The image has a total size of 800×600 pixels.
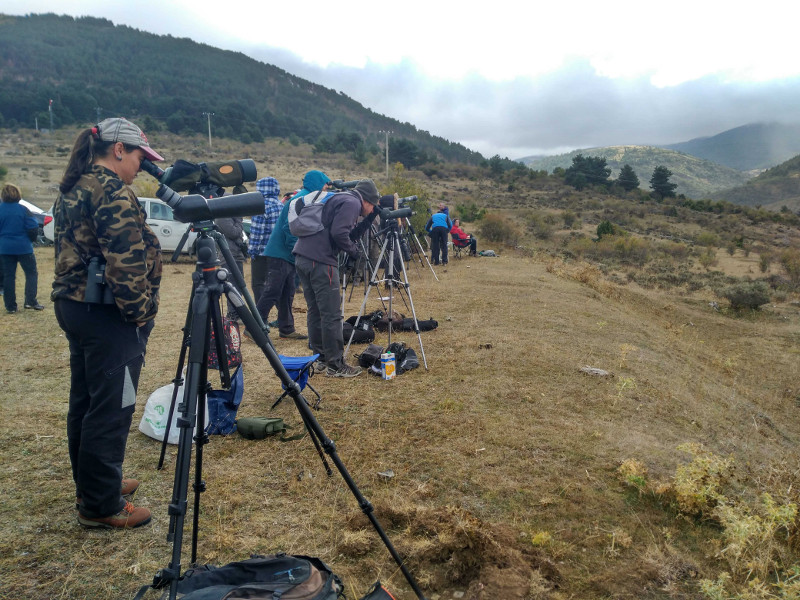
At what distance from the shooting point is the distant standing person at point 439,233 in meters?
13.4

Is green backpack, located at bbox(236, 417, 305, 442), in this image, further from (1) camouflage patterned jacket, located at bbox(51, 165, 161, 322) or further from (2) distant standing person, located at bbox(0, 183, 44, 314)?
(2) distant standing person, located at bbox(0, 183, 44, 314)

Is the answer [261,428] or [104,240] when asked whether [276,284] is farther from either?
[104,240]

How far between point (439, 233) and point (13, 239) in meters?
9.18

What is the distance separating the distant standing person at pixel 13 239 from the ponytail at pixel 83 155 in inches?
231

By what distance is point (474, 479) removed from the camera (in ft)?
10.4

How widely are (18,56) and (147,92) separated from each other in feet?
59.4

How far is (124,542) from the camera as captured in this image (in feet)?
8.31

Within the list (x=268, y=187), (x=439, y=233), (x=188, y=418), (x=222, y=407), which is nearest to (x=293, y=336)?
(x=268, y=187)

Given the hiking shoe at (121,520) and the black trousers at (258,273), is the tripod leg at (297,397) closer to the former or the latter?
the hiking shoe at (121,520)

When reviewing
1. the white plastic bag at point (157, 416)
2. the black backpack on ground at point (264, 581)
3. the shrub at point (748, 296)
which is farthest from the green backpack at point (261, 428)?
the shrub at point (748, 296)

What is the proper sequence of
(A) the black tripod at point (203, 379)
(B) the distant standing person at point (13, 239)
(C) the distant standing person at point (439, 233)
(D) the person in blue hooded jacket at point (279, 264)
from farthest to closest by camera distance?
(C) the distant standing person at point (439, 233)
(B) the distant standing person at point (13, 239)
(D) the person in blue hooded jacket at point (279, 264)
(A) the black tripod at point (203, 379)

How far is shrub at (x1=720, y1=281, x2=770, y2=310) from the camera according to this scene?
11281 mm

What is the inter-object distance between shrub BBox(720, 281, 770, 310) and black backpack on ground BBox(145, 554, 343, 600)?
12.3 metres

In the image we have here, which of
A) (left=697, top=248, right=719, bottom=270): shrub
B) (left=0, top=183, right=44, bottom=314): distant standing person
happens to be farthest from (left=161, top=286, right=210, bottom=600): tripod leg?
(left=697, top=248, right=719, bottom=270): shrub
